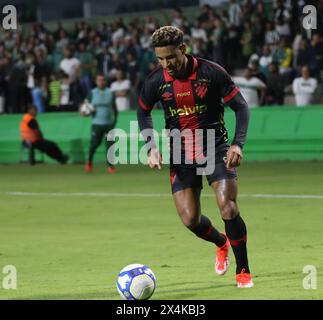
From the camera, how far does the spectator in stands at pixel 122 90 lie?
28.6 metres

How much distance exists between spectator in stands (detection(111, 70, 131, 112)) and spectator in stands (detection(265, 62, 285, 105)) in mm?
4057

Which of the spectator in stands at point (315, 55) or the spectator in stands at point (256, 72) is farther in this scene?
the spectator in stands at point (256, 72)

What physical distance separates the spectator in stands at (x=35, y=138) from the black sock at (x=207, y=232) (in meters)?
18.0

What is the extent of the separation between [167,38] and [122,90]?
1953 centimetres

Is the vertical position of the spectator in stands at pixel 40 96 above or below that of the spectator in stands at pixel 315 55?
below

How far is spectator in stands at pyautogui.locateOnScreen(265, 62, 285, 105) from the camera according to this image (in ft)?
86.6

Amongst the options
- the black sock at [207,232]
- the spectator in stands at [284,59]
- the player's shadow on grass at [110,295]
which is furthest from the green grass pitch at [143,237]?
the spectator in stands at [284,59]

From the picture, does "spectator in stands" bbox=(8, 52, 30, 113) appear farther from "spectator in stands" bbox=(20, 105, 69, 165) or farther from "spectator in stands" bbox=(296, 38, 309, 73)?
"spectator in stands" bbox=(296, 38, 309, 73)

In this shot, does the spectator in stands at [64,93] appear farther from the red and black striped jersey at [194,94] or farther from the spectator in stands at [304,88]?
the red and black striped jersey at [194,94]

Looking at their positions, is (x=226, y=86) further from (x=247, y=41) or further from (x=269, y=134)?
(x=247, y=41)

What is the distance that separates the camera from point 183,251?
11.9 m

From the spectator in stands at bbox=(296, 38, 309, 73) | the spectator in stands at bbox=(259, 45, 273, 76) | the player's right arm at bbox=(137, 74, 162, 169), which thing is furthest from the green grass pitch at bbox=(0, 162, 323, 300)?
the spectator in stands at bbox=(259, 45, 273, 76)

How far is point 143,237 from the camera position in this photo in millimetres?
13258

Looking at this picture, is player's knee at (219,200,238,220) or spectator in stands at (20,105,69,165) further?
spectator in stands at (20,105,69,165)
